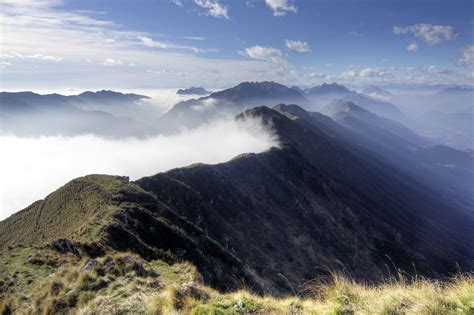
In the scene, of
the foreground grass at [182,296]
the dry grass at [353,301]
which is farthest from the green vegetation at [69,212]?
the dry grass at [353,301]

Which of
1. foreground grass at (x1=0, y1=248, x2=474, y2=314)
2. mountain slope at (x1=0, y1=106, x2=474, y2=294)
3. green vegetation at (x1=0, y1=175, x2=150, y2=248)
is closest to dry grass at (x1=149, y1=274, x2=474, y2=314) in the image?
foreground grass at (x1=0, y1=248, x2=474, y2=314)

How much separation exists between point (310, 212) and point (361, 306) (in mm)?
124959

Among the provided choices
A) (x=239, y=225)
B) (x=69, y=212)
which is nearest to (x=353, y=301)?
(x=69, y=212)

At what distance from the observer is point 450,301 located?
853cm

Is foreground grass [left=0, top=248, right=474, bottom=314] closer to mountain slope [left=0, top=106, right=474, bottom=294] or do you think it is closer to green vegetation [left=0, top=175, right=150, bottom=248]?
mountain slope [left=0, top=106, right=474, bottom=294]

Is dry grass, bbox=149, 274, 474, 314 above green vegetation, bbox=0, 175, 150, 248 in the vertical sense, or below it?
above

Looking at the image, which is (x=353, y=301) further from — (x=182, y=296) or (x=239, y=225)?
(x=239, y=225)

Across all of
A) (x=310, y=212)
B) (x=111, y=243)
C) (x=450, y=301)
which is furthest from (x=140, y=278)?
(x=310, y=212)

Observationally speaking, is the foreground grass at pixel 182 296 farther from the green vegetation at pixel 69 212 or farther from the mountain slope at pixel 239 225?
the green vegetation at pixel 69 212

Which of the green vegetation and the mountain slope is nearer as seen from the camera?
the mountain slope

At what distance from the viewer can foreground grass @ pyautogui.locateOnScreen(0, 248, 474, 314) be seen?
29.3 ft

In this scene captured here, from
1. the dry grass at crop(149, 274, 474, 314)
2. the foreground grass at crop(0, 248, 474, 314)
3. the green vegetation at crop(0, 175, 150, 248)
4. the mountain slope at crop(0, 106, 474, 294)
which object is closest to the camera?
the dry grass at crop(149, 274, 474, 314)

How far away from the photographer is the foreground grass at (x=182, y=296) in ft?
29.3

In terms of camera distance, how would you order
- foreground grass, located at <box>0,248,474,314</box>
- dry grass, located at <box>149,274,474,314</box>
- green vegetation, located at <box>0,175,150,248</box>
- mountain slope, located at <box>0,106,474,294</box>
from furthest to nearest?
green vegetation, located at <box>0,175,150,248</box>, mountain slope, located at <box>0,106,474,294</box>, foreground grass, located at <box>0,248,474,314</box>, dry grass, located at <box>149,274,474,314</box>
